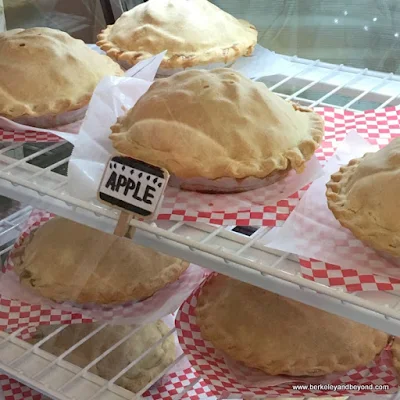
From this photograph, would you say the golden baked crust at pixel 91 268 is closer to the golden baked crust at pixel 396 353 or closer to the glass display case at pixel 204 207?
the glass display case at pixel 204 207

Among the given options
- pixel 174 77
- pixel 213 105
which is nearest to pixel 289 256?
pixel 213 105

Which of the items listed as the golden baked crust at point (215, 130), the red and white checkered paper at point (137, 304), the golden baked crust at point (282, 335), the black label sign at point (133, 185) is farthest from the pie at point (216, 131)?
the red and white checkered paper at point (137, 304)

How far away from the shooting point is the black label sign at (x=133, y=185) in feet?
3.10

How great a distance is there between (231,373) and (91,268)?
38 cm

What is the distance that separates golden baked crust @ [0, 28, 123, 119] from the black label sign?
1.21ft

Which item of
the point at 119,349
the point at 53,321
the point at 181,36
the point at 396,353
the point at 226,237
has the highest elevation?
the point at 181,36

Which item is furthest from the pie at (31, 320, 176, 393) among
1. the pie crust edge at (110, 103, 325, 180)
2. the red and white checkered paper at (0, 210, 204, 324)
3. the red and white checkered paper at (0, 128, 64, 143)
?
the pie crust edge at (110, 103, 325, 180)

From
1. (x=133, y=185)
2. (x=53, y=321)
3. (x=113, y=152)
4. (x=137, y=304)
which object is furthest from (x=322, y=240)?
(x=53, y=321)

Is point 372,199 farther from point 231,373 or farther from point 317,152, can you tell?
point 231,373

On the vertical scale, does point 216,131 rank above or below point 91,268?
above

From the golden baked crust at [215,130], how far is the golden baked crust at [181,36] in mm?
335

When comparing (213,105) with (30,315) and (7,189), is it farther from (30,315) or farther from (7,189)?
(30,315)

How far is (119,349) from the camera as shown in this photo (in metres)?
1.49

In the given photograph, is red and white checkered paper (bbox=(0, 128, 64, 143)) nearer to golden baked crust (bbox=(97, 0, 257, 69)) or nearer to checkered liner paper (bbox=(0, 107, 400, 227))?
checkered liner paper (bbox=(0, 107, 400, 227))
